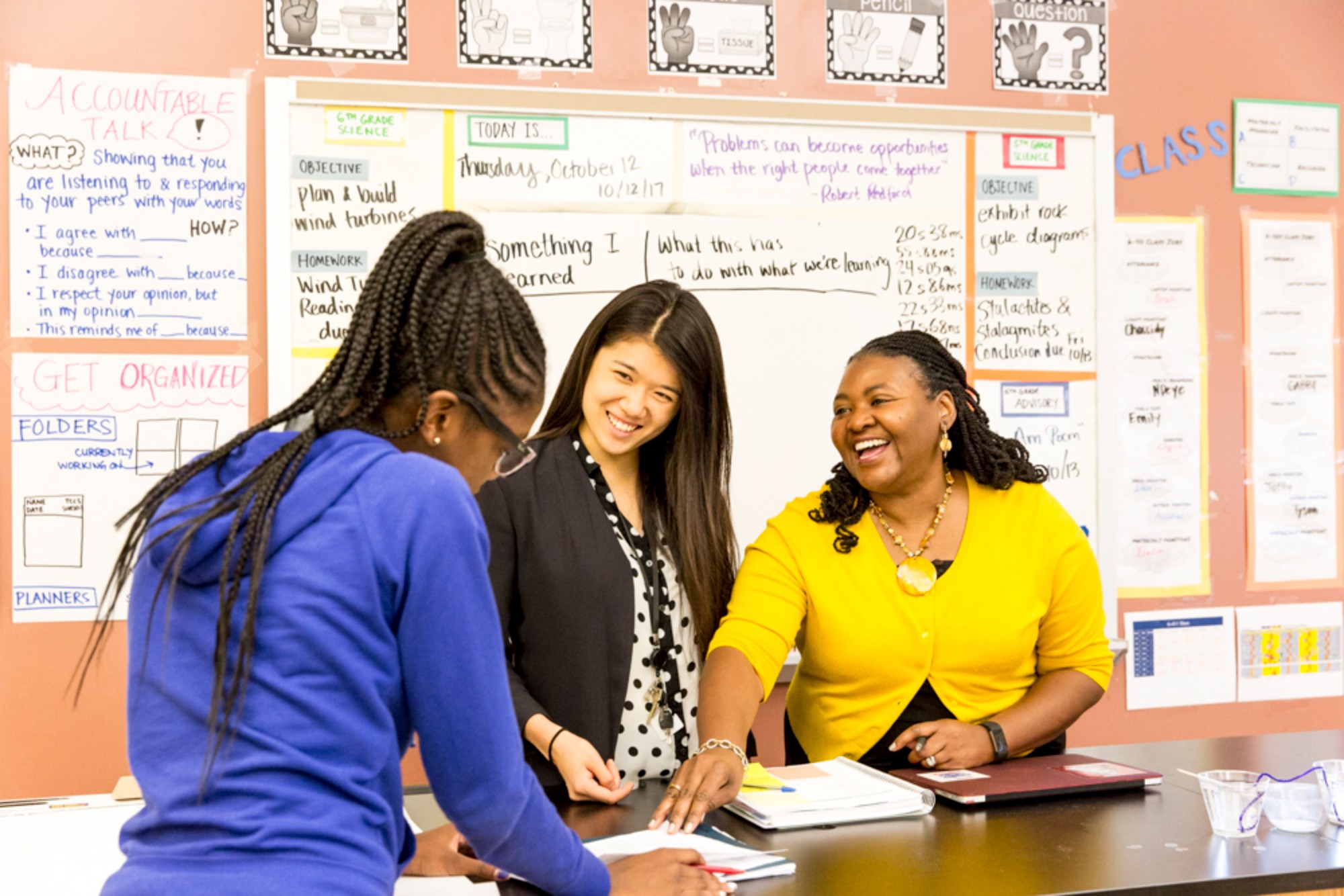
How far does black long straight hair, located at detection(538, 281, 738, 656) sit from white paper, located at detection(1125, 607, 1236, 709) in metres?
1.72

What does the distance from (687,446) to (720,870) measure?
82 centimetres

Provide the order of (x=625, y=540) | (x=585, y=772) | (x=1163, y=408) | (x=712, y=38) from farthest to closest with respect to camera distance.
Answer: (x=1163, y=408), (x=712, y=38), (x=625, y=540), (x=585, y=772)

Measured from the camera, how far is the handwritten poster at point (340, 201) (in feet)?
9.12

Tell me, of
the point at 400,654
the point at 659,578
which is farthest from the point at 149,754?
the point at 659,578

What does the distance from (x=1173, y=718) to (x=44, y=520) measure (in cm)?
292

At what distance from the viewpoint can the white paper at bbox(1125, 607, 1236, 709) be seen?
3297 millimetres

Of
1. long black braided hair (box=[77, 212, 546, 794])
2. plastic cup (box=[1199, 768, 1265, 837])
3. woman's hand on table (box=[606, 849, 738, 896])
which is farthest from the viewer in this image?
plastic cup (box=[1199, 768, 1265, 837])

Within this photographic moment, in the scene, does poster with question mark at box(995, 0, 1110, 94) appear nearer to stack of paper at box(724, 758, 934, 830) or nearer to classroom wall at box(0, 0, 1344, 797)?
classroom wall at box(0, 0, 1344, 797)

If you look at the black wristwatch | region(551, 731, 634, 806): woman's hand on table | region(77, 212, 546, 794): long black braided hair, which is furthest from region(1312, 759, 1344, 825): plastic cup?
region(77, 212, 546, 794): long black braided hair

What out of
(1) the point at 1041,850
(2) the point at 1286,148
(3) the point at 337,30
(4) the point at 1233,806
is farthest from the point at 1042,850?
(2) the point at 1286,148

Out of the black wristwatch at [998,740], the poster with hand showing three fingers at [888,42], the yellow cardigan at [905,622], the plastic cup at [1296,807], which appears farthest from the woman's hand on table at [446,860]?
the poster with hand showing three fingers at [888,42]

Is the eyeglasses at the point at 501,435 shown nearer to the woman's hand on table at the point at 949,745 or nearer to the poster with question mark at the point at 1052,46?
the woman's hand on table at the point at 949,745

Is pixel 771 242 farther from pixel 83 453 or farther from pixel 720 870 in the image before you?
pixel 720 870

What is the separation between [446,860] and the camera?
4.58ft
